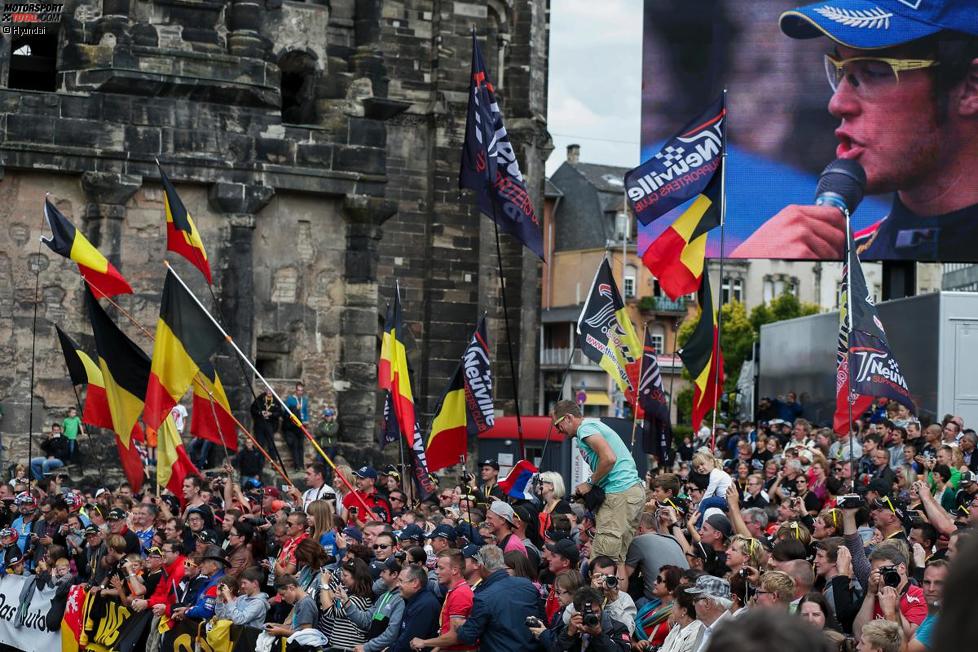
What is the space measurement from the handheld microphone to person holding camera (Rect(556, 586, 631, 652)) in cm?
2335

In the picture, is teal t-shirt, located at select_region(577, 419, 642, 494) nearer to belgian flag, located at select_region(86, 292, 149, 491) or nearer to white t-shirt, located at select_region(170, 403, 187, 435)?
belgian flag, located at select_region(86, 292, 149, 491)

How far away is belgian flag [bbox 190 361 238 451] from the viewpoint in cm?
1875

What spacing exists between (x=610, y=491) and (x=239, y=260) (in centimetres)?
1683

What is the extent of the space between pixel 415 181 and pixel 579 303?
48.1 m

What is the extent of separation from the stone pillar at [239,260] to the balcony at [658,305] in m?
60.1

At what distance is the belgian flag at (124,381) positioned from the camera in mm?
18984

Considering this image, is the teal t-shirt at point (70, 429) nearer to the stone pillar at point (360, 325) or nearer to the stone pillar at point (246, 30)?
the stone pillar at point (360, 325)

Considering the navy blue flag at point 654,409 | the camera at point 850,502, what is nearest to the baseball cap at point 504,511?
the camera at point 850,502

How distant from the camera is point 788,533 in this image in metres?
11.0

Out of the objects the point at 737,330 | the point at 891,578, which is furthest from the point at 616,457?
the point at 737,330

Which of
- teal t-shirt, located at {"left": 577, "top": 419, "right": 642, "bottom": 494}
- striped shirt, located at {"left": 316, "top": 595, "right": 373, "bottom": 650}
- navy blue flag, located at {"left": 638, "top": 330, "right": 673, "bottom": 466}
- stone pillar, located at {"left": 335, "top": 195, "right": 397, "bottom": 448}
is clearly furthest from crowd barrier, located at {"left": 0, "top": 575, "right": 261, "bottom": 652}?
stone pillar, located at {"left": 335, "top": 195, "right": 397, "bottom": 448}

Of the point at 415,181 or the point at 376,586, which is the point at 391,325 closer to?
the point at 376,586

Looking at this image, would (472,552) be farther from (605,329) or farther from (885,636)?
(605,329)

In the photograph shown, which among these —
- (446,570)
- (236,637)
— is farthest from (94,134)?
(446,570)
